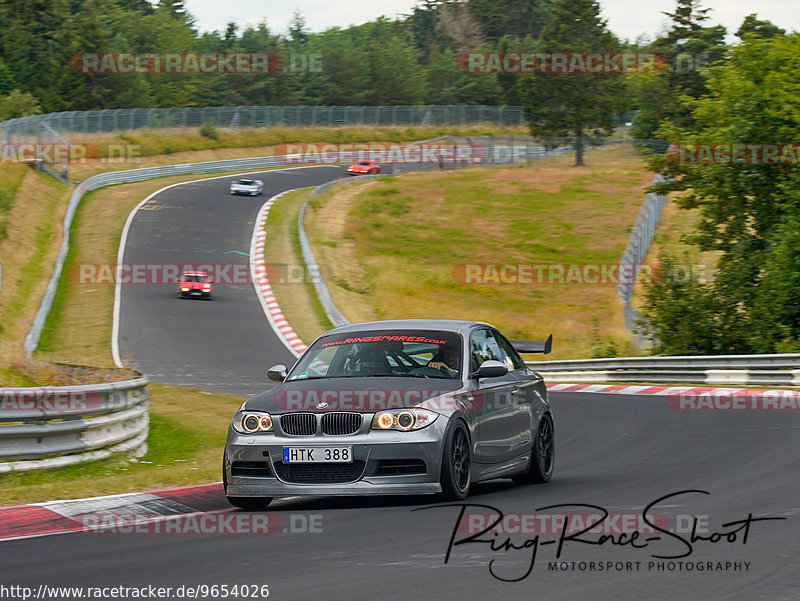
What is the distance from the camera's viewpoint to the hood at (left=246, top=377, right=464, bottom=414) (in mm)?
8648

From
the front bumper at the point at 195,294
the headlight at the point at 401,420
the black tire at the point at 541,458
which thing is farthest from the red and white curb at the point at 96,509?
the front bumper at the point at 195,294

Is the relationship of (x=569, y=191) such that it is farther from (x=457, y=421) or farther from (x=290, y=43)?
(x=290, y=43)

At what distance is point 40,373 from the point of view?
15289 millimetres

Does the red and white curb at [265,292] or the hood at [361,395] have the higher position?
the hood at [361,395]

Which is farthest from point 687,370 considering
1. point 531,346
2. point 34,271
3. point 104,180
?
point 104,180

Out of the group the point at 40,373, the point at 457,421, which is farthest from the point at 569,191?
the point at 457,421

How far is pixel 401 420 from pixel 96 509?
2.42 m

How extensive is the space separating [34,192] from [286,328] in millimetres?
20126

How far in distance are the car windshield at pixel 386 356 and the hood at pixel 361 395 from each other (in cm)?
27

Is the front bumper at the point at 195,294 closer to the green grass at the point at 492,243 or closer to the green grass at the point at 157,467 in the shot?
the green grass at the point at 492,243

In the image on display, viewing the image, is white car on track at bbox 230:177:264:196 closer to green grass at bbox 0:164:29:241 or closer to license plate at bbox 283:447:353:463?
green grass at bbox 0:164:29:241

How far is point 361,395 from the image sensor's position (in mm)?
8781

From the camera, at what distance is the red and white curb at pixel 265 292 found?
3207 cm

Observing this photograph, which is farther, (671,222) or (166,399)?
(671,222)
